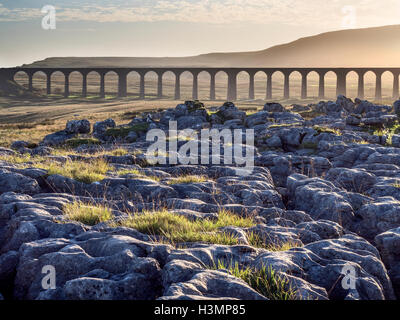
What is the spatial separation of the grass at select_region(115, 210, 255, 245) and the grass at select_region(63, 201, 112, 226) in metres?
0.48

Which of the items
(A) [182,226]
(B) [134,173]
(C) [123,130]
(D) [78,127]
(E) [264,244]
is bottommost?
(E) [264,244]

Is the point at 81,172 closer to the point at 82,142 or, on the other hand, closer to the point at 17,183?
the point at 17,183

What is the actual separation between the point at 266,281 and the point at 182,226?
2477 mm

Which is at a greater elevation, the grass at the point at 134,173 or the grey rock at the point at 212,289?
the grass at the point at 134,173

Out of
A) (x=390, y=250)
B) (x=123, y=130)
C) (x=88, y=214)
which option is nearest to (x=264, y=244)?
(x=390, y=250)

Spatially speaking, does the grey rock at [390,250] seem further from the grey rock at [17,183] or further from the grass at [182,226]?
the grey rock at [17,183]

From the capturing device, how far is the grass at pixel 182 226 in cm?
672

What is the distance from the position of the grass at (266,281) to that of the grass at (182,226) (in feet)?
4.14

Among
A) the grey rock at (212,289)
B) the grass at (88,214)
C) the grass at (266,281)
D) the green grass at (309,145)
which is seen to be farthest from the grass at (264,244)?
the green grass at (309,145)

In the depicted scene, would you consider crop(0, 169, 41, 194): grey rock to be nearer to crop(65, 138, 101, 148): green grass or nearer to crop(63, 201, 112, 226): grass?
crop(63, 201, 112, 226): grass

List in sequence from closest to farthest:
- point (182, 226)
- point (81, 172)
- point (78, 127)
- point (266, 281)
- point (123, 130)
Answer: point (266, 281) → point (182, 226) → point (81, 172) → point (123, 130) → point (78, 127)

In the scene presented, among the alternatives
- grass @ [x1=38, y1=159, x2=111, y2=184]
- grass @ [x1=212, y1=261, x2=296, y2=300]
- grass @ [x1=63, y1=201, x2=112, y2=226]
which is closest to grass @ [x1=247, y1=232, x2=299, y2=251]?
grass @ [x1=212, y1=261, x2=296, y2=300]

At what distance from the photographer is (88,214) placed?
7801 mm
